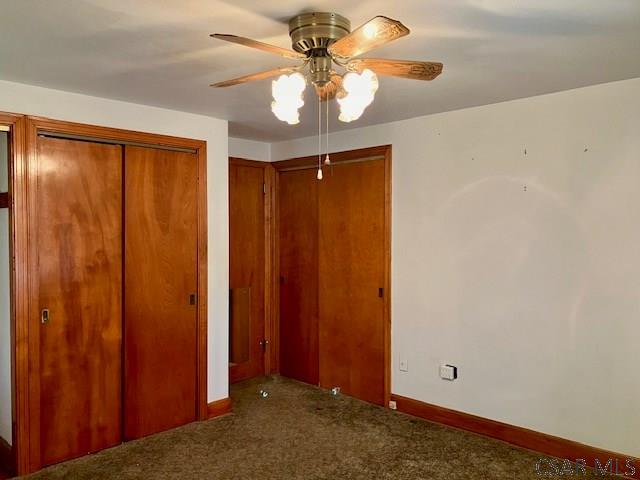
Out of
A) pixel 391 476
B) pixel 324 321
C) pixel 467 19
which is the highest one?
pixel 467 19

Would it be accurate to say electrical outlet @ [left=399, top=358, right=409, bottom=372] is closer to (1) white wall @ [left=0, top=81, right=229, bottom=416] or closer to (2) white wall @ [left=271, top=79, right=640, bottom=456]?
(2) white wall @ [left=271, top=79, right=640, bottom=456]

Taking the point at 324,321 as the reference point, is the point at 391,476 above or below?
below

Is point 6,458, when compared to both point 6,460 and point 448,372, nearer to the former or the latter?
point 6,460

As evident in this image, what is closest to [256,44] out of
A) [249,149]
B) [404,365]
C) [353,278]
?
[353,278]

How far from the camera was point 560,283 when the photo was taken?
304 cm

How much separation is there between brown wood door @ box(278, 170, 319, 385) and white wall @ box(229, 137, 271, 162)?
0.27 metres

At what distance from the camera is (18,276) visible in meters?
2.85

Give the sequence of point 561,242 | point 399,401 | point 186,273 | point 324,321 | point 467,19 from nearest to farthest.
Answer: point 467,19 → point 561,242 → point 186,273 → point 399,401 → point 324,321

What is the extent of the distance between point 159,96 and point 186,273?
1.28 metres

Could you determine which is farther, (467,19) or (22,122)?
(22,122)

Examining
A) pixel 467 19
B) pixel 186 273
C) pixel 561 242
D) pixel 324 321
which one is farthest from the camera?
pixel 324 321

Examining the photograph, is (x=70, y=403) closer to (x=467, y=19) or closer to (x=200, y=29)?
(x=200, y=29)

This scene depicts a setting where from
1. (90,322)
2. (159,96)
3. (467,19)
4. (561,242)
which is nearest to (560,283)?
(561,242)

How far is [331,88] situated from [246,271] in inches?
117
